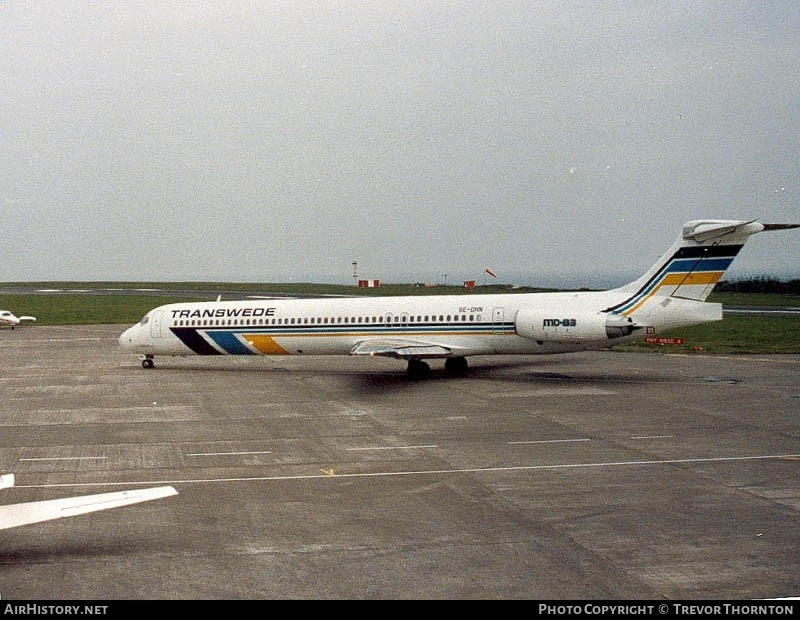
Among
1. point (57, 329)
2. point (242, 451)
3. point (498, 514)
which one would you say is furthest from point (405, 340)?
point (57, 329)

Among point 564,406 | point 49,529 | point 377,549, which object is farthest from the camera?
point 564,406

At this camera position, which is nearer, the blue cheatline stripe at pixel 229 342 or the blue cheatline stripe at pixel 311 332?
the blue cheatline stripe at pixel 311 332

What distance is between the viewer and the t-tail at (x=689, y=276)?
2792 centimetres

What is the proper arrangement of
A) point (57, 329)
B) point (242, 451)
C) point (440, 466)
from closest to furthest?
1. point (440, 466)
2. point (242, 451)
3. point (57, 329)

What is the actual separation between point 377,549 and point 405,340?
20.3 m

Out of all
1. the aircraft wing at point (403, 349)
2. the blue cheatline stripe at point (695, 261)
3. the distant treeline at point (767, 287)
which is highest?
the blue cheatline stripe at point (695, 261)

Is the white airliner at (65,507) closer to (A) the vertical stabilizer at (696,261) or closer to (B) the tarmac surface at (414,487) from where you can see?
(B) the tarmac surface at (414,487)

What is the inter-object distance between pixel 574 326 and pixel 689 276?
13.2 feet

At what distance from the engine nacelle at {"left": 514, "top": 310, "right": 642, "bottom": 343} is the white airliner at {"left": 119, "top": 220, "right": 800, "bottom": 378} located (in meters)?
0.03

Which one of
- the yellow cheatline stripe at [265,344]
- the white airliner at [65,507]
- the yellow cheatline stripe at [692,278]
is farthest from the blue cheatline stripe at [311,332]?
the white airliner at [65,507]

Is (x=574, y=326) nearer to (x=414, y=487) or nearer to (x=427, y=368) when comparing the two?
(x=427, y=368)

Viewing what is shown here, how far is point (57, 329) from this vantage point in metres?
60.8

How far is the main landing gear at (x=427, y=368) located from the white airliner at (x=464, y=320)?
4 cm
